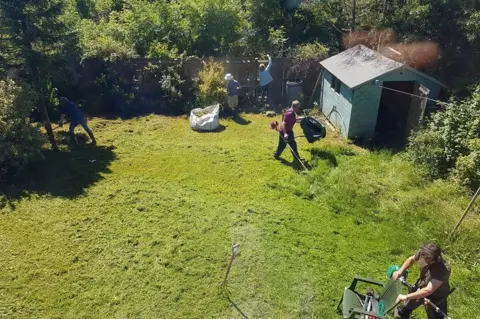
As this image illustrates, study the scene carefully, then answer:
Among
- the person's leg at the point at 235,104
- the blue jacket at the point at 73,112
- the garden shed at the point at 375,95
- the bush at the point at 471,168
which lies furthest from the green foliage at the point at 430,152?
the blue jacket at the point at 73,112

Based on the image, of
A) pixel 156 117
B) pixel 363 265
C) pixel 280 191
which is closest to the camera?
pixel 363 265

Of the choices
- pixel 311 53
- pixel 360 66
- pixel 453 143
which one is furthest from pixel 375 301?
pixel 311 53

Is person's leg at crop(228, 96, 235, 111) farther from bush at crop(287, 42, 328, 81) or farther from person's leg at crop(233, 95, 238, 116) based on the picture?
bush at crop(287, 42, 328, 81)

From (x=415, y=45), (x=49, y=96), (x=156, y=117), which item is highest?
Answer: (x=415, y=45)

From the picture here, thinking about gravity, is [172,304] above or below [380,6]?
below

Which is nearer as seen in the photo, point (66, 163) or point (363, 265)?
point (363, 265)

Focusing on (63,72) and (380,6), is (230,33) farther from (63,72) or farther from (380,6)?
(63,72)

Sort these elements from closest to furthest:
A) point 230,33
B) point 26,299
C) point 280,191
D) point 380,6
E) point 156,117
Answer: point 26,299
point 280,191
point 156,117
point 380,6
point 230,33

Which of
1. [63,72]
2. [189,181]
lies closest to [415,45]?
[189,181]
